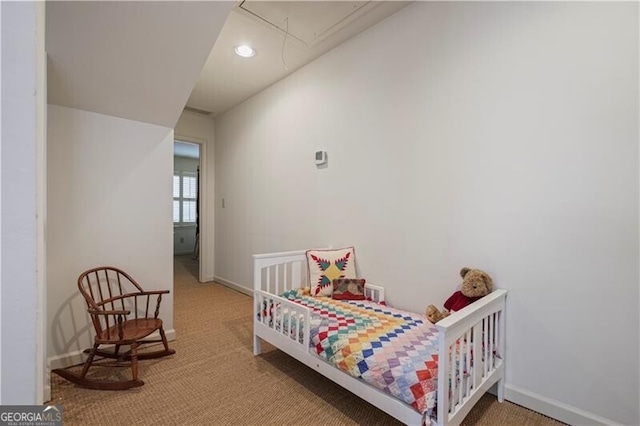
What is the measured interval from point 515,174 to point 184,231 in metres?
7.93

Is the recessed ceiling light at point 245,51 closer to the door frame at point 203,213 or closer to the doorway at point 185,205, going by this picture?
the door frame at point 203,213

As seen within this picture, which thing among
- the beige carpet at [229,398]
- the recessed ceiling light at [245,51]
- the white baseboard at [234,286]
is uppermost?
the recessed ceiling light at [245,51]

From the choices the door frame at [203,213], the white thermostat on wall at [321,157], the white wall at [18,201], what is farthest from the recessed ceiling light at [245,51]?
the white wall at [18,201]

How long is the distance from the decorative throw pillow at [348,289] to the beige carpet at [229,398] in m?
0.61

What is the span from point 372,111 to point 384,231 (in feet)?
3.42

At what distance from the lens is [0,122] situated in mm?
657

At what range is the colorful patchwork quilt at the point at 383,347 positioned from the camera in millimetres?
1360

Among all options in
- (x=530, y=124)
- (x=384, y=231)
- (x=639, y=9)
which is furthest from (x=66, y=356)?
(x=639, y=9)

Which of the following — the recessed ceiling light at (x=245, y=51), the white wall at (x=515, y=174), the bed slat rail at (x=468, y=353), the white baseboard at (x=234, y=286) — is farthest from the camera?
the white baseboard at (x=234, y=286)

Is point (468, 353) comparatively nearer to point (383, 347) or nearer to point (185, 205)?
point (383, 347)

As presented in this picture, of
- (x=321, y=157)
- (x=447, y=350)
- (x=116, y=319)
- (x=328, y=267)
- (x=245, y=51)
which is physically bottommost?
(x=116, y=319)

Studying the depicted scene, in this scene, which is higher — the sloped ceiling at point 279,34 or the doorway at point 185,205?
the sloped ceiling at point 279,34

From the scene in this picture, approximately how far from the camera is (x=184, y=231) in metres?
7.99

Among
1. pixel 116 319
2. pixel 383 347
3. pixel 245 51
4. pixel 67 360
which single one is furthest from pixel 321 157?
pixel 67 360
